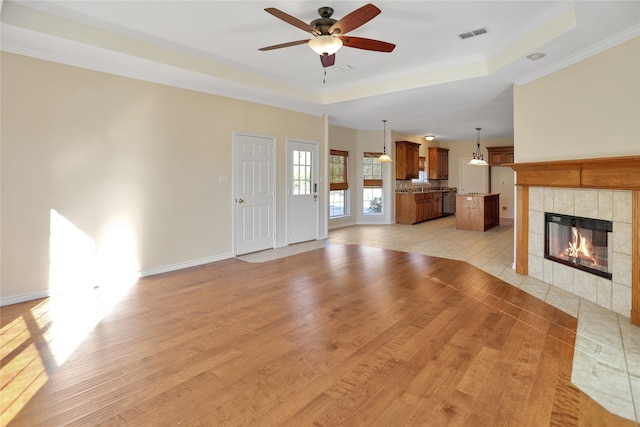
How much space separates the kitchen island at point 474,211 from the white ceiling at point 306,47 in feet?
9.76

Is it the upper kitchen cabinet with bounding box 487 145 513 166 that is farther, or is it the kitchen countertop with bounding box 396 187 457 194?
the upper kitchen cabinet with bounding box 487 145 513 166

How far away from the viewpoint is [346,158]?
366 inches

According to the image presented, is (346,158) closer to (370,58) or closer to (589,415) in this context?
Answer: (370,58)

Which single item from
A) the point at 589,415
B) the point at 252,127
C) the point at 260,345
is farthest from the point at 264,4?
the point at 589,415

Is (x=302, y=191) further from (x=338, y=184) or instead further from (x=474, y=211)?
(x=474, y=211)

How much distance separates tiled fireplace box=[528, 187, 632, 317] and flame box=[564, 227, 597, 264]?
0.16 m

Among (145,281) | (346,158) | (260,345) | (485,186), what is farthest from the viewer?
(485,186)

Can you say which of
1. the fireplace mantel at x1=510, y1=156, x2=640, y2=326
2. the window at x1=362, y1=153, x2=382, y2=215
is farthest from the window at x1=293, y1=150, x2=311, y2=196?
the fireplace mantel at x1=510, y1=156, x2=640, y2=326

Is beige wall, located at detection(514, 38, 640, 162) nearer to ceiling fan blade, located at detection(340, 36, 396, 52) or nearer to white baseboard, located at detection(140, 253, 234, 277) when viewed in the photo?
ceiling fan blade, located at detection(340, 36, 396, 52)

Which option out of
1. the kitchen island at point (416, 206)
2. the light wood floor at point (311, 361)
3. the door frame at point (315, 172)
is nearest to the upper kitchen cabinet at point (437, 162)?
the kitchen island at point (416, 206)

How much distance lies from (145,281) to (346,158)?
244 inches

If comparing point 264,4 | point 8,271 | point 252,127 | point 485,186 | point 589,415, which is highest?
point 264,4

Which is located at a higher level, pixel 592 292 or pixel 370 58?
pixel 370 58

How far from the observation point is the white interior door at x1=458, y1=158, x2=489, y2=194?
11.6 meters
